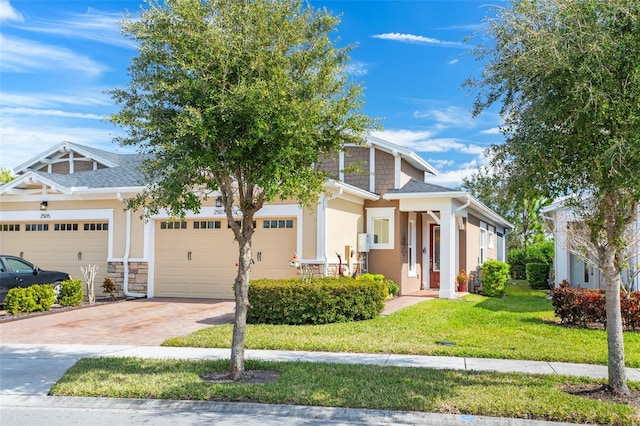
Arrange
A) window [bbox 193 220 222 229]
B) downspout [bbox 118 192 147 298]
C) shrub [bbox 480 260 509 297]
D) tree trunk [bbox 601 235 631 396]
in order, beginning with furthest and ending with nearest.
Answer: shrub [bbox 480 260 509 297] → downspout [bbox 118 192 147 298] → window [bbox 193 220 222 229] → tree trunk [bbox 601 235 631 396]

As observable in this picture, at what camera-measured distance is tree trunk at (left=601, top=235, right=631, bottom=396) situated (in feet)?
21.6

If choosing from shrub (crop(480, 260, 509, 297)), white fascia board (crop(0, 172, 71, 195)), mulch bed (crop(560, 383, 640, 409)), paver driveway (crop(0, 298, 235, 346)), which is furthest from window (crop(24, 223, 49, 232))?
mulch bed (crop(560, 383, 640, 409))

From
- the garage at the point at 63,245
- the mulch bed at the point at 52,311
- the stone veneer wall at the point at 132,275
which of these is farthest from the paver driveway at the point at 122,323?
the garage at the point at 63,245

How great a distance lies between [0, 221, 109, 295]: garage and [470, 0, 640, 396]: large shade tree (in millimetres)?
13841

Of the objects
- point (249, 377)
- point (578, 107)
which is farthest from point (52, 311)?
point (578, 107)

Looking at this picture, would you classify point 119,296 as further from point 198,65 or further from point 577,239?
point 577,239

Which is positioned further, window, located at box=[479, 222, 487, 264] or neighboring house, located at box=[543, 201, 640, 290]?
window, located at box=[479, 222, 487, 264]

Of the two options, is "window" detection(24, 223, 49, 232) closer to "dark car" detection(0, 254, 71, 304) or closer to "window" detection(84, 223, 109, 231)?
"window" detection(84, 223, 109, 231)

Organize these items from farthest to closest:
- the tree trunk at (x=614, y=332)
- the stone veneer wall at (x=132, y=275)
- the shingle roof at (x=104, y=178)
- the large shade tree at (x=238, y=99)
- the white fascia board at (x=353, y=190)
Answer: the shingle roof at (x=104, y=178)
the stone veneer wall at (x=132, y=275)
the white fascia board at (x=353, y=190)
the large shade tree at (x=238, y=99)
the tree trunk at (x=614, y=332)

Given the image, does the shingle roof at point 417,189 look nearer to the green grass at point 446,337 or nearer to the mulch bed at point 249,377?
the green grass at point 446,337

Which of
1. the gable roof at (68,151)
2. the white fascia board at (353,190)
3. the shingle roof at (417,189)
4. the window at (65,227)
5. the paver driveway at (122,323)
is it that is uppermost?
the gable roof at (68,151)

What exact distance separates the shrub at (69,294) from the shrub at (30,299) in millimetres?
602

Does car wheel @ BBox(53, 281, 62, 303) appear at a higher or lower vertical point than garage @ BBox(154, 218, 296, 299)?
lower

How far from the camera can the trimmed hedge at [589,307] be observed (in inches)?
431
